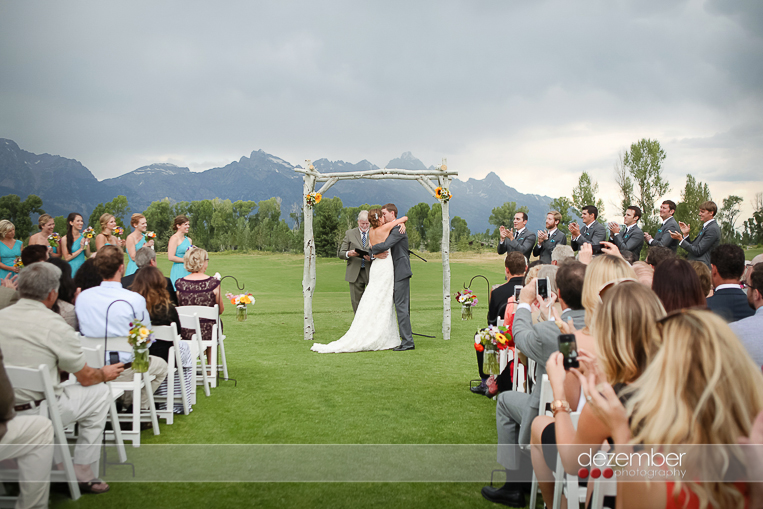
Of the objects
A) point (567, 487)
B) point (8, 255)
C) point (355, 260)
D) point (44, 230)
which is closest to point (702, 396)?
point (567, 487)

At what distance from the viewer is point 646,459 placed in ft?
5.72

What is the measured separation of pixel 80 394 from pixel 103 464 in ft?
2.34

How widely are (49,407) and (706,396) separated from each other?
3427 mm

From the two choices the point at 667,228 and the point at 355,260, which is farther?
the point at 355,260

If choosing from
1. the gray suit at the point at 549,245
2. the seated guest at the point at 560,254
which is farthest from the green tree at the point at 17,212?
the seated guest at the point at 560,254

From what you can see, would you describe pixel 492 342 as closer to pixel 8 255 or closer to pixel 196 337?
pixel 196 337

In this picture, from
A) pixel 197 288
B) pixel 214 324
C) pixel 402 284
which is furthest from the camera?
pixel 402 284

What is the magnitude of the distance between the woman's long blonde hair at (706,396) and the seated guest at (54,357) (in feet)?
10.8

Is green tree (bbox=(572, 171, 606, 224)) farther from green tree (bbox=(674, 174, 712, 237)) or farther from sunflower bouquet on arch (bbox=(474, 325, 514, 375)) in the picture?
sunflower bouquet on arch (bbox=(474, 325, 514, 375))

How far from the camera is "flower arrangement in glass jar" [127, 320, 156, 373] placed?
151 inches

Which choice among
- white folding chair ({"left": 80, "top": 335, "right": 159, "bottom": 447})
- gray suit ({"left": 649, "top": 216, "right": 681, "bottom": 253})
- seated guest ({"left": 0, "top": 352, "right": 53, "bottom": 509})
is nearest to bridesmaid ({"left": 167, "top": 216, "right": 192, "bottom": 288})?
white folding chair ({"left": 80, "top": 335, "right": 159, "bottom": 447})

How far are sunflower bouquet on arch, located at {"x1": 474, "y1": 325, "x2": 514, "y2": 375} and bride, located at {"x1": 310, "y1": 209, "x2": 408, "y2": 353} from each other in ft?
14.0

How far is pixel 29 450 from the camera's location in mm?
2738

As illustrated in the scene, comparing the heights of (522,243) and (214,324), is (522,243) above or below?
above
